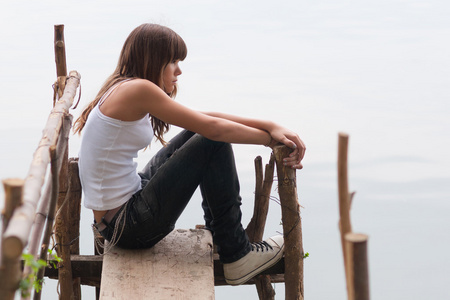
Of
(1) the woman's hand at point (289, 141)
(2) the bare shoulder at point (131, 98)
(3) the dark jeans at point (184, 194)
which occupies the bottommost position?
(3) the dark jeans at point (184, 194)

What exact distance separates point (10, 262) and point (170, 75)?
78.3 inches

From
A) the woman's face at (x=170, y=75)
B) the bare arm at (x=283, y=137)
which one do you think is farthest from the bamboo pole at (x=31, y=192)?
the bare arm at (x=283, y=137)

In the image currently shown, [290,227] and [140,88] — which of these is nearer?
[140,88]

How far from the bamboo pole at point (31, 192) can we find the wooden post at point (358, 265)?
37.8 inches

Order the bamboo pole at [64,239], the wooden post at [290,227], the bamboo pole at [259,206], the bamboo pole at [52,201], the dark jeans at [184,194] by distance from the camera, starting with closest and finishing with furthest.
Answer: the bamboo pole at [52,201] → the dark jeans at [184,194] → the wooden post at [290,227] → the bamboo pole at [64,239] → the bamboo pole at [259,206]

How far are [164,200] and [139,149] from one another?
328 mm

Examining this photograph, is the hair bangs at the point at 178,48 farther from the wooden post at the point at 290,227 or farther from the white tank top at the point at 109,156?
the wooden post at the point at 290,227

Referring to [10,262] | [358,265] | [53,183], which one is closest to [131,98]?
[53,183]

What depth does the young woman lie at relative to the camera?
12.0 feet

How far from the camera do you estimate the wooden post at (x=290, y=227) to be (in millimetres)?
4078

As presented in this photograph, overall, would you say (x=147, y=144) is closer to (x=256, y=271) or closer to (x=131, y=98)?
(x=131, y=98)

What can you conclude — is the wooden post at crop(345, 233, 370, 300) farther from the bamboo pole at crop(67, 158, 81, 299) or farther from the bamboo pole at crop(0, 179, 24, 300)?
the bamboo pole at crop(67, 158, 81, 299)

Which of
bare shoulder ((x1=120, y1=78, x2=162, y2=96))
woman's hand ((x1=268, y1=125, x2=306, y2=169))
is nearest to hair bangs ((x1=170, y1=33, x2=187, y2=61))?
bare shoulder ((x1=120, y1=78, x2=162, y2=96))

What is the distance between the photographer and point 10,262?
80.6 inches
